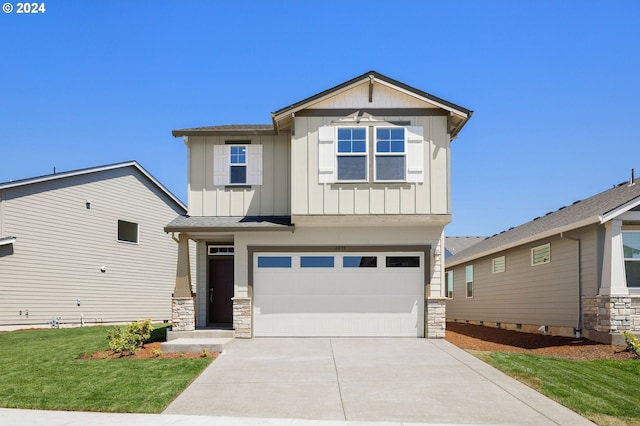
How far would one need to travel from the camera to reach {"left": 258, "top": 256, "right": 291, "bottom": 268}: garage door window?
55.2 ft

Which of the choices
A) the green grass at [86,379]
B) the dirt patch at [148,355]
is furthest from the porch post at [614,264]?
the green grass at [86,379]

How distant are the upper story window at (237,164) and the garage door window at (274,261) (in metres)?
2.19

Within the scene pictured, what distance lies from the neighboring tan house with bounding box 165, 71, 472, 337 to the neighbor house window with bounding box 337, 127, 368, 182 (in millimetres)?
26

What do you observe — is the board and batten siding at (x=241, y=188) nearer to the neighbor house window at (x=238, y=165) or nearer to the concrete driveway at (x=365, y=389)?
the neighbor house window at (x=238, y=165)

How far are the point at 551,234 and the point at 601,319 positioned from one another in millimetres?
3243

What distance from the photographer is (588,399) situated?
388 inches

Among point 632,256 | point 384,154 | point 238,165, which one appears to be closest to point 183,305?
point 238,165

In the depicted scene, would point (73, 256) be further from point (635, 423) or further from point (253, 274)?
point (635, 423)

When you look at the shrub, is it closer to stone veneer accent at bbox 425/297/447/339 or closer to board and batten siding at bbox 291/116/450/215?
stone veneer accent at bbox 425/297/447/339

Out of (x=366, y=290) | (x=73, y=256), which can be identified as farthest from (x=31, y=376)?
(x=73, y=256)

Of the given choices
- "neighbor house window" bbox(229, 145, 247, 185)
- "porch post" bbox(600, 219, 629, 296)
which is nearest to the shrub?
"porch post" bbox(600, 219, 629, 296)

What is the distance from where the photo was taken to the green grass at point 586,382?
9250 mm

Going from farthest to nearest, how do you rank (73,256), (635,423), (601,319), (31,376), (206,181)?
1. (73,256)
2. (206,181)
3. (601,319)
4. (31,376)
5. (635,423)

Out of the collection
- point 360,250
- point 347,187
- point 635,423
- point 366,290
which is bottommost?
point 635,423
